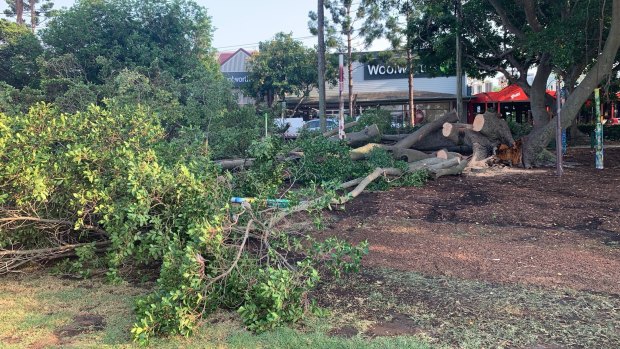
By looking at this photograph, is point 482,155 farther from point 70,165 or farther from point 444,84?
point 444,84

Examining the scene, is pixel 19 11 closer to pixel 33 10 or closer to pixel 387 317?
pixel 33 10

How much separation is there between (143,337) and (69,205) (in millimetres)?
2246

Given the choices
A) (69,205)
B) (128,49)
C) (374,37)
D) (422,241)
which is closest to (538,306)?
(422,241)

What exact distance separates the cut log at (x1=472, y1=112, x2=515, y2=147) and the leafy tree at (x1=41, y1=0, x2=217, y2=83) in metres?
12.2

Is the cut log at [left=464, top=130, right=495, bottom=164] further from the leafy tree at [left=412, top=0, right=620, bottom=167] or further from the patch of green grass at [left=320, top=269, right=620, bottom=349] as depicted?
the patch of green grass at [left=320, top=269, right=620, bottom=349]

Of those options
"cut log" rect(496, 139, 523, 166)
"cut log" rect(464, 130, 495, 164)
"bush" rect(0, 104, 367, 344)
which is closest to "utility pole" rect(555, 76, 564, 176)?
"cut log" rect(496, 139, 523, 166)

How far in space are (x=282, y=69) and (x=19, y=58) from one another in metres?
17.1

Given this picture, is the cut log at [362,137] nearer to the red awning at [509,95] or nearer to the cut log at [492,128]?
the cut log at [492,128]

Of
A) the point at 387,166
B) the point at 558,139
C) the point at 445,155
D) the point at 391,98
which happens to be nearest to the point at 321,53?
the point at 445,155

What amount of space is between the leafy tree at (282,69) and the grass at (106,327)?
3122 centimetres

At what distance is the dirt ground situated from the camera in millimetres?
5070

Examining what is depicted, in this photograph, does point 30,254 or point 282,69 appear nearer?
point 30,254

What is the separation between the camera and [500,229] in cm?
682

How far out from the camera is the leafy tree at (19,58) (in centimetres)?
2385
